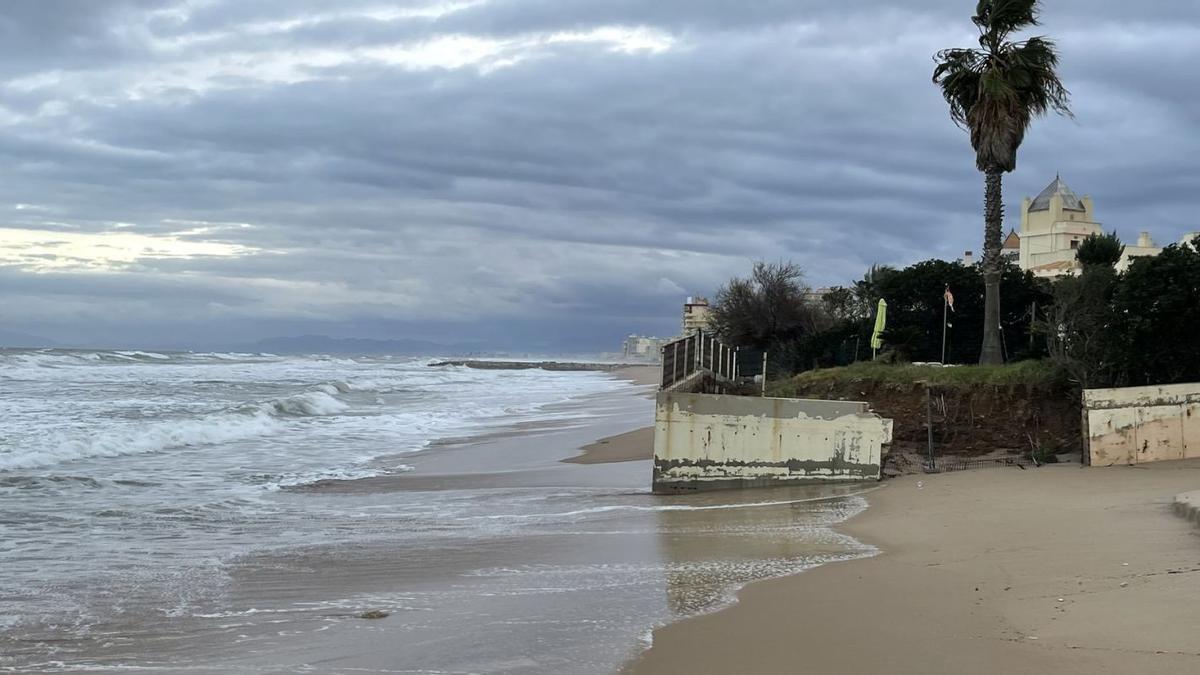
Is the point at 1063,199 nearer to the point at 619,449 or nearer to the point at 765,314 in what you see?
the point at 765,314

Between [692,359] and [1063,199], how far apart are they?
173 ft

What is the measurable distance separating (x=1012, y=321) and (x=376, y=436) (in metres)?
19.2

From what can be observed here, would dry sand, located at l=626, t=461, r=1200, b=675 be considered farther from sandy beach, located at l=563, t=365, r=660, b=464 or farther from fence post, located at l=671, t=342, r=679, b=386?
sandy beach, located at l=563, t=365, r=660, b=464

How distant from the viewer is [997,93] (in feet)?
73.6

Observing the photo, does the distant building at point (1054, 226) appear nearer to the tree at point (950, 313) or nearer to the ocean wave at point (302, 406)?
the tree at point (950, 313)

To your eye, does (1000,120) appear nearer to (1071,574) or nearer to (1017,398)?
(1017,398)

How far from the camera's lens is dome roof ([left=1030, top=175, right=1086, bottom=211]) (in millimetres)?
65438

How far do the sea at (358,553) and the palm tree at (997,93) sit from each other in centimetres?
1088

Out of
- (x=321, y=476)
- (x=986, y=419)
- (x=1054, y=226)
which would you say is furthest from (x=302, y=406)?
(x=1054, y=226)

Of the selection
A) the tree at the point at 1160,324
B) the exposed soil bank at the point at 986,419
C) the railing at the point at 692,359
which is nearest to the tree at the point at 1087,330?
the tree at the point at 1160,324

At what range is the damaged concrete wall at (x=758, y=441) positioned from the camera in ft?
48.0

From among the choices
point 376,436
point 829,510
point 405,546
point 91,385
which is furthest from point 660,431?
point 91,385

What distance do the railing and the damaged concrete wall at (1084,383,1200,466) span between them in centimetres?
630

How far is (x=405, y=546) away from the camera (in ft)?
33.4
